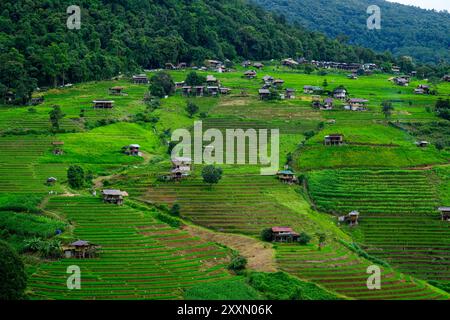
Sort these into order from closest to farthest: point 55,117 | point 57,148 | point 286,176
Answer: point 286,176, point 57,148, point 55,117

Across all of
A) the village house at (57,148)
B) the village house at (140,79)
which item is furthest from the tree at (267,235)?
the village house at (140,79)

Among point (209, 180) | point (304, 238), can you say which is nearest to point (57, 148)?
point (209, 180)

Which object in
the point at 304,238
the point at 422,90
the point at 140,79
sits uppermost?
the point at 140,79

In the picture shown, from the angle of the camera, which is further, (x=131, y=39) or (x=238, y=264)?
(x=131, y=39)

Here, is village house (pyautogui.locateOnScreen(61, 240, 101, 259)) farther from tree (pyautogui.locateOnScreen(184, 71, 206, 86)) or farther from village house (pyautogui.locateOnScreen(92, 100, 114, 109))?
tree (pyautogui.locateOnScreen(184, 71, 206, 86))

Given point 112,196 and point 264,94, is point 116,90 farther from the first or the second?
point 112,196

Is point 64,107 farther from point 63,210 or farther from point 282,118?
point 63,210

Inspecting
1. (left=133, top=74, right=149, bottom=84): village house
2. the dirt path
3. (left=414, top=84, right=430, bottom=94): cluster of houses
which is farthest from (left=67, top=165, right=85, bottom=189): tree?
(left=414, top=84, right=430, bottom=94): cluster of houses
